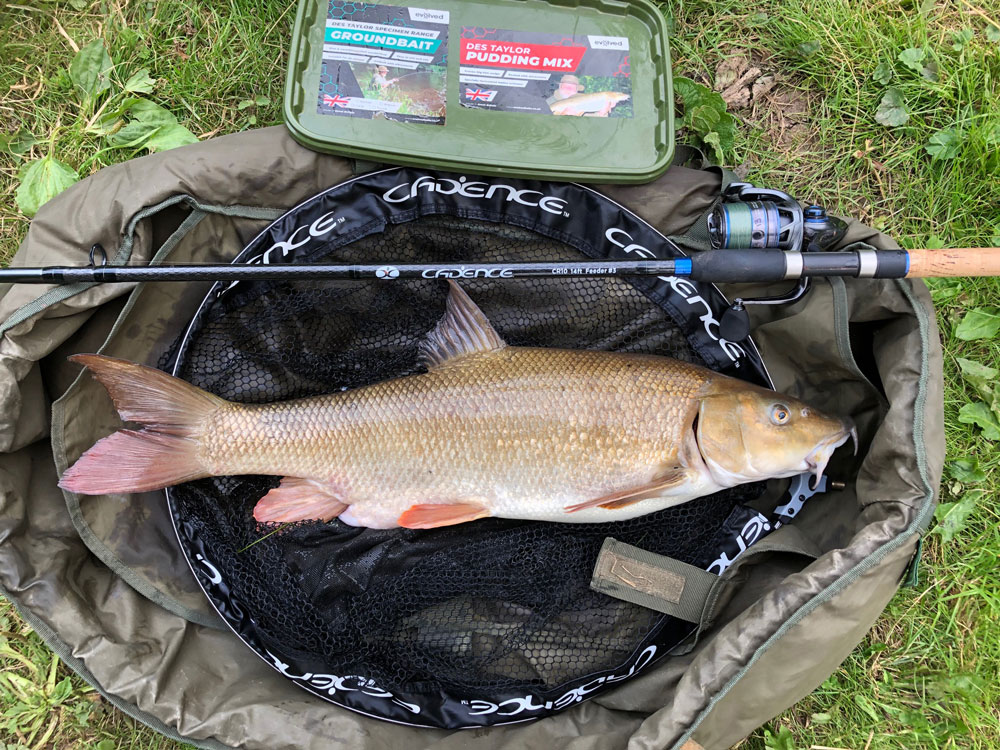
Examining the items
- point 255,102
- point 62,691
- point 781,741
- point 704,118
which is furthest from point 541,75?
point 62,691

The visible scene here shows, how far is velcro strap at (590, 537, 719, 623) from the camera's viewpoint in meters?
2.17

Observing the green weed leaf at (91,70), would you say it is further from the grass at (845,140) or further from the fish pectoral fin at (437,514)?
the fish pectoral fin at (437,514)

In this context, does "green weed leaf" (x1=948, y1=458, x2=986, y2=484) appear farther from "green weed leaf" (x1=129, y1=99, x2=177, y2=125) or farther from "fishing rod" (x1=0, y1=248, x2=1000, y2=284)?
"green weed leaf" (x1=129, y1=99, x2=177, y2=125)

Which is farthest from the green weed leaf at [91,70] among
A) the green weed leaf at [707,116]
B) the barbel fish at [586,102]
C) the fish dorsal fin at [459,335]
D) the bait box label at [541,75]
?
the green weed leaf at [707,116]

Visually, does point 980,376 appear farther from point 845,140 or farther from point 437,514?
point 437,514

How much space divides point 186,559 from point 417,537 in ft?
2.30

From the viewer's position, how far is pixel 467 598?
2.20 meters

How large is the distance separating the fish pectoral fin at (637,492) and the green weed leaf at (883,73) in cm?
161

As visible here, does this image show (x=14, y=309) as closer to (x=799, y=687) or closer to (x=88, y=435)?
(x=88, y=435)

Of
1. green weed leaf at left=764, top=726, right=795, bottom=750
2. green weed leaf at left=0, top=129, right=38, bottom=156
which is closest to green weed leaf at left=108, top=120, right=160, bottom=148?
green weed leaf at left=0, top=129, right=38, bottom=156

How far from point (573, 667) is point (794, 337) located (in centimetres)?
123

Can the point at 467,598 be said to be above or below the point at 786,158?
below

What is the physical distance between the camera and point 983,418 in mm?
2424

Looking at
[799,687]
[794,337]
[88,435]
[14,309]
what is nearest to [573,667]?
[799,687]
